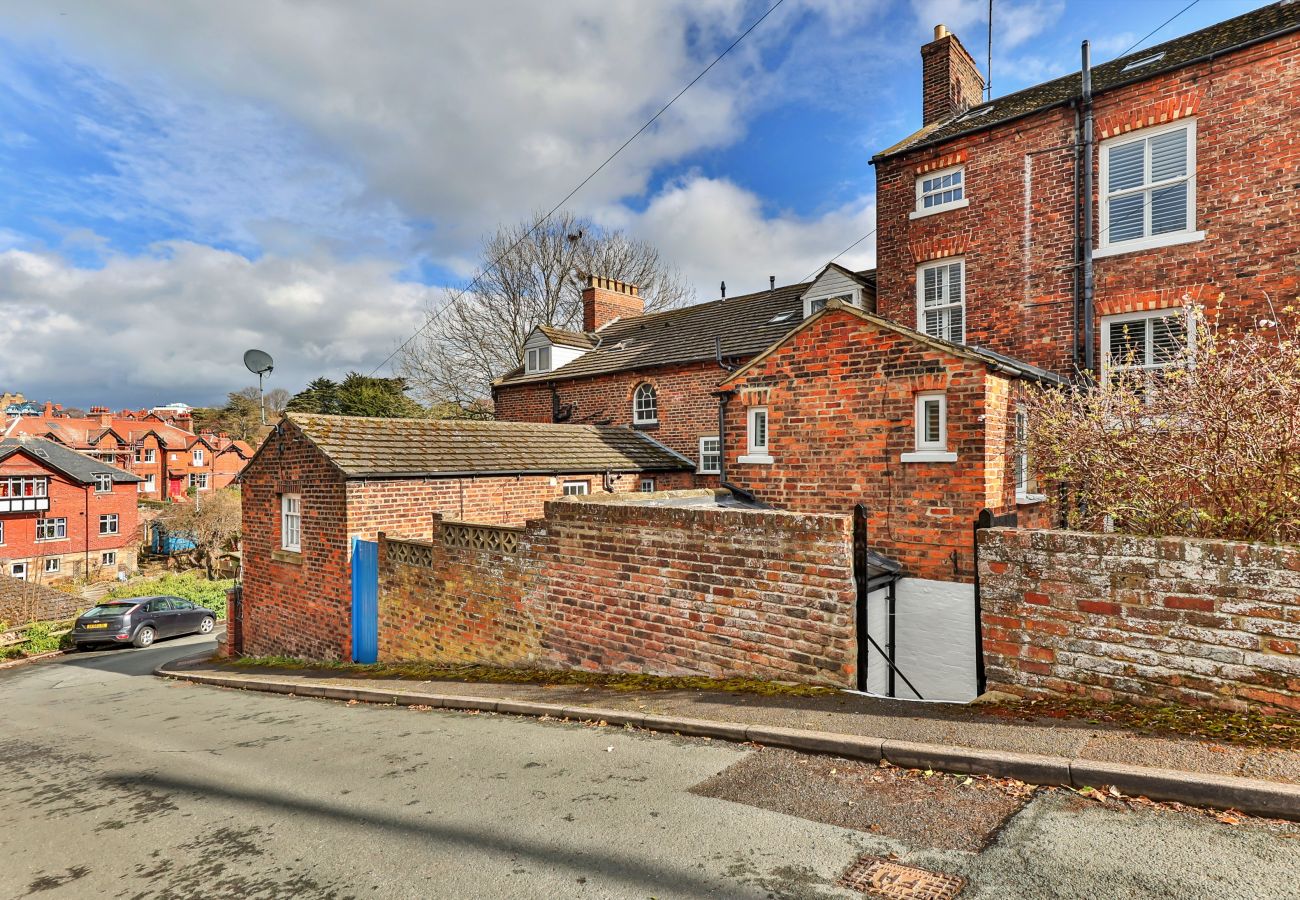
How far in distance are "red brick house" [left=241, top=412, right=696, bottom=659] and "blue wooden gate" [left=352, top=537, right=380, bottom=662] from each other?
0.17 m

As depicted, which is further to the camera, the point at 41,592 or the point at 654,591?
the point at 41,592

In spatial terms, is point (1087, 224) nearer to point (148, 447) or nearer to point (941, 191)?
point (941, 191)

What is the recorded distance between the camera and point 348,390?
33156 mm

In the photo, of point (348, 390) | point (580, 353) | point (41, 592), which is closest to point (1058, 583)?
point (580, 353)

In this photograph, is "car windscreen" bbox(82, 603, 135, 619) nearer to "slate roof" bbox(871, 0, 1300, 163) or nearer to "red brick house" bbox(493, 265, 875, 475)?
"red brick house" bbox(493, 265, 875, 475)

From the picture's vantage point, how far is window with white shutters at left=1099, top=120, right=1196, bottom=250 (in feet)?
35.2

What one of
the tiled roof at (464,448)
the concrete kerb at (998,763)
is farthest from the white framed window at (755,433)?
the concrete kerb at (998,763)

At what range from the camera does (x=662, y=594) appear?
6.76 metres

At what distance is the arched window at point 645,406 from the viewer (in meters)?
19.7

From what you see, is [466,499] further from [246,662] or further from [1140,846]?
[1140,846]

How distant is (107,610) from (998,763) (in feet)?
91.9

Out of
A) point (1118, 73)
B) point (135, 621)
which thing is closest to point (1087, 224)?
point (1118, 73)

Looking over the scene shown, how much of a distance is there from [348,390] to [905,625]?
104 feet

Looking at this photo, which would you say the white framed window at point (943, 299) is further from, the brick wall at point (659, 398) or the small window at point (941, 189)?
the brick wall at point (659, 398)
